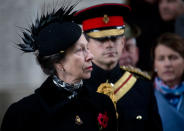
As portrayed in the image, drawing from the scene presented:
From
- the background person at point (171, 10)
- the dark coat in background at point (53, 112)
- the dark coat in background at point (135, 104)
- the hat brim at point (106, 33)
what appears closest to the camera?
the dark coat in background at point (53, 112)

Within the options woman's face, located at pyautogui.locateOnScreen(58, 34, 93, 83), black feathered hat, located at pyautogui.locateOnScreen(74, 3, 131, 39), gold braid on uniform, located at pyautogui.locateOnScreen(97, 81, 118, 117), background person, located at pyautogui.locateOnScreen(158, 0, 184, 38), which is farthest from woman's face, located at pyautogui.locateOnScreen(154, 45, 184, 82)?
woman's face, located at pyautogui.locateOnScreen(58, 34, 93, 83)

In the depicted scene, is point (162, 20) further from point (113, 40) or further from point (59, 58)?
point (59, 58)

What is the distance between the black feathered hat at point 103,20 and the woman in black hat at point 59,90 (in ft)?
2.34

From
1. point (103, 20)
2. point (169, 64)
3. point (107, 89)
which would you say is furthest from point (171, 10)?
point (107, 89)

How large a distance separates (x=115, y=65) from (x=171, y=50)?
1006mm

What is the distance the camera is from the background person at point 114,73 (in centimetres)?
350

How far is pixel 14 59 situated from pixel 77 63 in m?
3.30

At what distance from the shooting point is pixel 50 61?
2.91 m

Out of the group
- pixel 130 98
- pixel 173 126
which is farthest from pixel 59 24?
pixel 173 126

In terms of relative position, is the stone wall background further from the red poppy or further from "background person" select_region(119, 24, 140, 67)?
the red poppy

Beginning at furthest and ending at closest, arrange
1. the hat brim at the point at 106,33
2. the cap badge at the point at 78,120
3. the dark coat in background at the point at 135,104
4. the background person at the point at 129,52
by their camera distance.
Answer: the background person at the point at 129,52, the hat brim at the point at 106,33, the dark coat in background at the point at 135,104, the cap badge at the point at 78,120

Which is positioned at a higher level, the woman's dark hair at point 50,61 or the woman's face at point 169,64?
the woman's dark hair at point 50,61

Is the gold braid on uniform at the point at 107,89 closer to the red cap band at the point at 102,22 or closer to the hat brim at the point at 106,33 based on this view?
the hat brim at the point at 106,33

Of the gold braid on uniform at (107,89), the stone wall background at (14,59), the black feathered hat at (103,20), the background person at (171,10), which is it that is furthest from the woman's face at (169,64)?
the stone wall background at (14,59)
